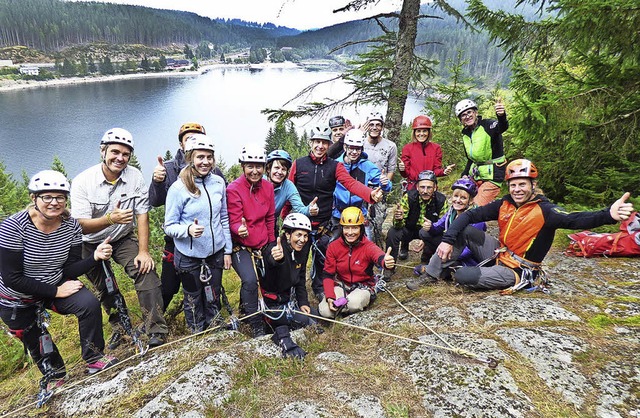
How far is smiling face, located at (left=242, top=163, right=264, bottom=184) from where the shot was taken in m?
5.19

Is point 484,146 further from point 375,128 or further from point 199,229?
point 199,229

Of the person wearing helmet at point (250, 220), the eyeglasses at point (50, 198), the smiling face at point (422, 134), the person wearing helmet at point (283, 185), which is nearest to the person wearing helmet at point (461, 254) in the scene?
the smiling face at point (422, 134)

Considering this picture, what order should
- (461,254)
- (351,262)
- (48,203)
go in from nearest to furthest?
(48,203), (351,262), (461,254)

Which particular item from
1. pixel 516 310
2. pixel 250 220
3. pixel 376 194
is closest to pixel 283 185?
pixel 250 220

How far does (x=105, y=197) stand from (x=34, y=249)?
1045 millimetres

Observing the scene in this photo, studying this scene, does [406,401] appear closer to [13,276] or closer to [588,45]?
[13,276]

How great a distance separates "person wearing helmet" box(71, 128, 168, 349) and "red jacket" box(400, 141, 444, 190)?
486 cm

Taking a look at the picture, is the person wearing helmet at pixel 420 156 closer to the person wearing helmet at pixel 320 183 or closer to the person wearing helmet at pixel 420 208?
the person wearing helmet at pixel 420 208

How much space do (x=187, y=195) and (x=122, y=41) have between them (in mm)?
243435

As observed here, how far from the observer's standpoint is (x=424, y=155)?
7.05 metres

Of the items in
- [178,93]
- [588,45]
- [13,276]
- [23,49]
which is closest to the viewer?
[13,276]

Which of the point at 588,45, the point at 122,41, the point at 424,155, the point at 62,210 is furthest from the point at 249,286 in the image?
the point at 122,41

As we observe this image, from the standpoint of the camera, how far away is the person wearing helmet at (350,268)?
17.9 ft

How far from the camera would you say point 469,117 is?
638 cm
